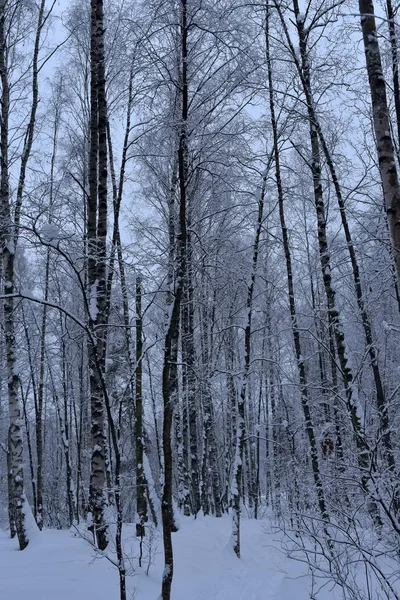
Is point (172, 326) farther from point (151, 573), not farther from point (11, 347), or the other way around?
point (11, 347)

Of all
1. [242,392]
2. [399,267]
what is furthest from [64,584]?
[242,392]

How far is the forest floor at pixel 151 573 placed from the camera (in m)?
4.99

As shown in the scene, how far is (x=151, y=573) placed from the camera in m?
6.67

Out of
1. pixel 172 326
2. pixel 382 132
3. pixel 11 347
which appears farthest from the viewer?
pixel 11 347

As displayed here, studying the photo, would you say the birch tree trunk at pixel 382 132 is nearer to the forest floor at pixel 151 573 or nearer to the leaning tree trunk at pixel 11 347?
the forest floor at pixel 151 573

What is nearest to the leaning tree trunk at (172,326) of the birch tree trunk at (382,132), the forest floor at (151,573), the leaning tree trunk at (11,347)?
the forest floor at (151,573)

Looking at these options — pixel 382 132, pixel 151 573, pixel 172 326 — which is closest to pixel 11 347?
pixel 172 326

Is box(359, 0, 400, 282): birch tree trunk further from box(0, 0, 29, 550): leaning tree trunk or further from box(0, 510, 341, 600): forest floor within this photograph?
box(0, 0, 29, 550): leaning tree trunk

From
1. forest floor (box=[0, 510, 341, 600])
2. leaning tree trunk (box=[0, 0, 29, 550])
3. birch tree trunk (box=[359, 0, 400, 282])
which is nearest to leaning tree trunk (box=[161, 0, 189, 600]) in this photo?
forest floor (box=[0, 510, 341, 600])

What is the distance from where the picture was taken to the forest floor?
4.99 metres

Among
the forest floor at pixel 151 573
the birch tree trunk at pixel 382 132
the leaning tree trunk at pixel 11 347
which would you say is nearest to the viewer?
the birch tree trunk at pixel 382 132

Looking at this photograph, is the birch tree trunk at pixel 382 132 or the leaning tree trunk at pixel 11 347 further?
the leaning tree trunk at pixel 11 347

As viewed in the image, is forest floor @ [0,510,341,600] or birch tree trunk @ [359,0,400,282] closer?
birch tree trunk @ [359,0,400,282]

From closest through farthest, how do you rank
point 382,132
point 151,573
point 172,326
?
point 382,132
point 172,326
point 151,573
